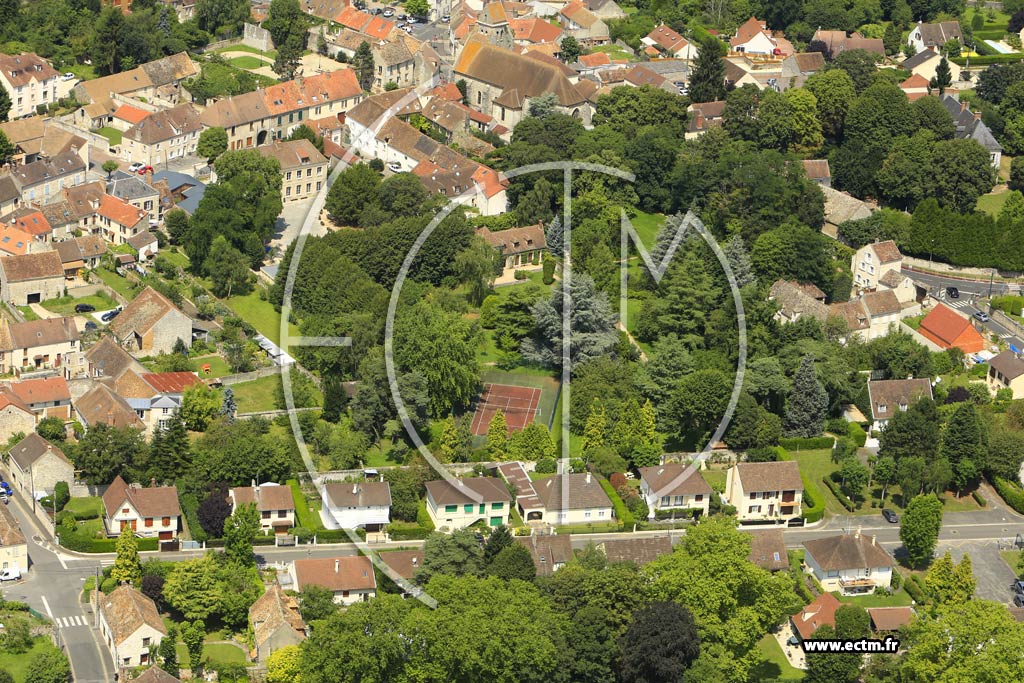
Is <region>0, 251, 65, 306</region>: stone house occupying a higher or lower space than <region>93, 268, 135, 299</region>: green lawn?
higher

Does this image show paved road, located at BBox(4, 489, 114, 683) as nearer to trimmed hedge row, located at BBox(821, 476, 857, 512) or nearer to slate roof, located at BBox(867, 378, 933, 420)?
trimmed hedge row, located at BBox(821, 476, 857, 512)

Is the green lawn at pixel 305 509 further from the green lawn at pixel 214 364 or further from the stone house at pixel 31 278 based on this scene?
the stone house at pixel 31 278

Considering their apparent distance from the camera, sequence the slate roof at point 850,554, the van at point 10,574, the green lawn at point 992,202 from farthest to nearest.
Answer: the green lawn at point 992,202, the slate roof at point 850,554, the van at point 10,574

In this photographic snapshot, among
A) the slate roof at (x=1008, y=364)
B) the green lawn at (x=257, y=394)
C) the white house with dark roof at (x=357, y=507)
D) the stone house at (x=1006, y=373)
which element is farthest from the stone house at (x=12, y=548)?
the slate roof at (x=1008, y=364)

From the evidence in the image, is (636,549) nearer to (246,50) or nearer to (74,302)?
(74,302)

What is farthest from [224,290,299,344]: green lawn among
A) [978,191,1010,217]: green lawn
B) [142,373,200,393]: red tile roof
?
[978,191,1010,217]: green lawn

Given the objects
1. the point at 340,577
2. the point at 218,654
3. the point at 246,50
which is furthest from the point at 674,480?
the point at 246,50

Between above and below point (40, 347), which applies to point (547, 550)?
below
